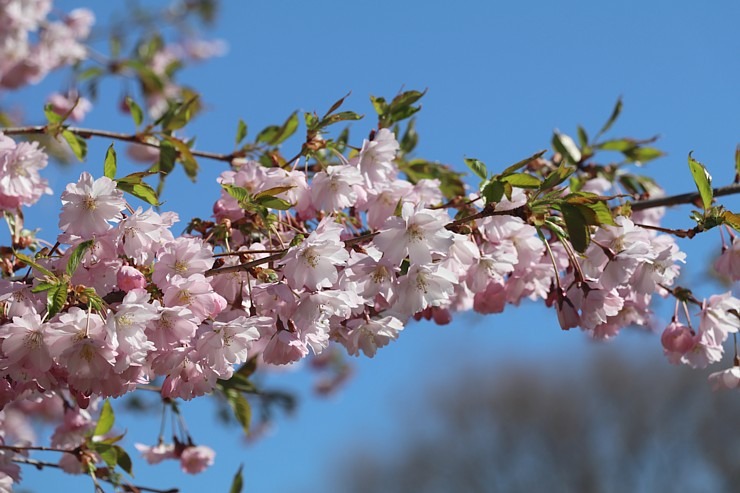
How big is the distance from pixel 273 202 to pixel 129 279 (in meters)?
0.24

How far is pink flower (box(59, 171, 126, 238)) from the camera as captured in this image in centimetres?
114

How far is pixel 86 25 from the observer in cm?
434

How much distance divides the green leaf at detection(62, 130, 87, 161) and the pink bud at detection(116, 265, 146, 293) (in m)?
0.82

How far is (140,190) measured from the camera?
1.24 meters

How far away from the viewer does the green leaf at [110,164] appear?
1.25 m

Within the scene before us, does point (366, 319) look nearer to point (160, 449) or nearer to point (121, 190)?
point (121, 190)

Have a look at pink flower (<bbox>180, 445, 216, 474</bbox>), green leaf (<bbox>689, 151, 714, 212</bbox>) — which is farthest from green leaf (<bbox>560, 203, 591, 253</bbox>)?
pink flower (<bbox>180, 445, 216, 474</bbox>)

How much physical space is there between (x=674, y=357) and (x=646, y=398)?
18673mm

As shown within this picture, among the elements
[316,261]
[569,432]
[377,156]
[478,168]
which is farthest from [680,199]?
[569,432]

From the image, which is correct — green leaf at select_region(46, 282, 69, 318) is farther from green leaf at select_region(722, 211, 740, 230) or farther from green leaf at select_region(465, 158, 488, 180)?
green leaf at select_region(722, 211, 740, 230)

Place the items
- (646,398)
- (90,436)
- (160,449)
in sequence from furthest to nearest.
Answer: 1. (646,398)
2. (160,449)
3. (90,436)

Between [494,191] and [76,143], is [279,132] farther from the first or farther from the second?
[494,191]

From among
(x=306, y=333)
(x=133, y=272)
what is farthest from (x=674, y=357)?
(x=133, y=272)

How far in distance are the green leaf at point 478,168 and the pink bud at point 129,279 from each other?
57 centimetres
